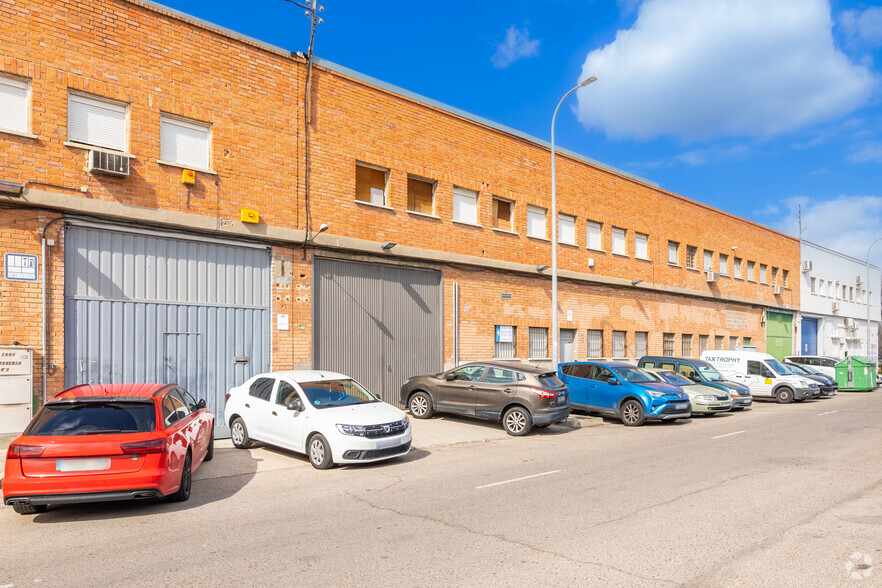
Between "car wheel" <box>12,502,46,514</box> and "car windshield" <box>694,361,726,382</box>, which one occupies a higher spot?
"car windshield" <box>694,361,726,382</box>

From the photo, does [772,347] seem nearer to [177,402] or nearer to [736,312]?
[736,312]

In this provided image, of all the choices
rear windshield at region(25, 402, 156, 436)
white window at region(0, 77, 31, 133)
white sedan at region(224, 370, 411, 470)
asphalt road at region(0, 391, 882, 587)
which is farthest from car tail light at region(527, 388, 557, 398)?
white window at region(0, 77, 31, 133)

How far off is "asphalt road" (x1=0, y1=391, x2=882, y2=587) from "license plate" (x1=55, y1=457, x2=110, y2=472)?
0.60 m

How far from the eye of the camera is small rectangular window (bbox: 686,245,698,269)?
100 feet

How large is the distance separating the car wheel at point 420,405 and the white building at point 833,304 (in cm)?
3349

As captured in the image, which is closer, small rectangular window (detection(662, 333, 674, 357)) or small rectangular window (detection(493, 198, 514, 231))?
small rectangular window (detection(493, 198, 514, 231))

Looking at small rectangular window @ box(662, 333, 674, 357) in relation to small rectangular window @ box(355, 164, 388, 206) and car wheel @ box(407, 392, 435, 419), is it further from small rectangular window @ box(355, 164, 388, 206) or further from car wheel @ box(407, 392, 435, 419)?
small rectangular window @ box(355, 164, 388, 206)

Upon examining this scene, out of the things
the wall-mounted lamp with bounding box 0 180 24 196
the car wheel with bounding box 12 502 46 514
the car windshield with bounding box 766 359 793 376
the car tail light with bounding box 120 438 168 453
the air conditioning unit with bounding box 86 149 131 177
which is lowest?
the car wheel with bounding box 12 502 46 514

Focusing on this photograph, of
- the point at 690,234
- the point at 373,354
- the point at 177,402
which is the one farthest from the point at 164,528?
the point at 690,234

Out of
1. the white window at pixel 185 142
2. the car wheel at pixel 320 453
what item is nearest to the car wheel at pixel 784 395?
the car wheel at pixel 320 453

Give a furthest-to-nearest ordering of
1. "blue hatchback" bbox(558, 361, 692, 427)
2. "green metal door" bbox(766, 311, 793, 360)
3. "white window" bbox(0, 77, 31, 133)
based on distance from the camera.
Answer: "green metal door" bbox(766, 311, 793, 360)
"blue hatchback" bbox(558, 361, 692, 427)
"white window" bbox(0, 77, 31, 133)

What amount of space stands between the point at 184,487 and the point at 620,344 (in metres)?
20.8

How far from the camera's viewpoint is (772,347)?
123 ft

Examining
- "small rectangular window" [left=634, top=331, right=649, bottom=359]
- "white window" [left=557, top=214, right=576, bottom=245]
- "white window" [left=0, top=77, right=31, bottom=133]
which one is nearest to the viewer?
"white window" [left=0, top=77, right=31, bottom=133]
